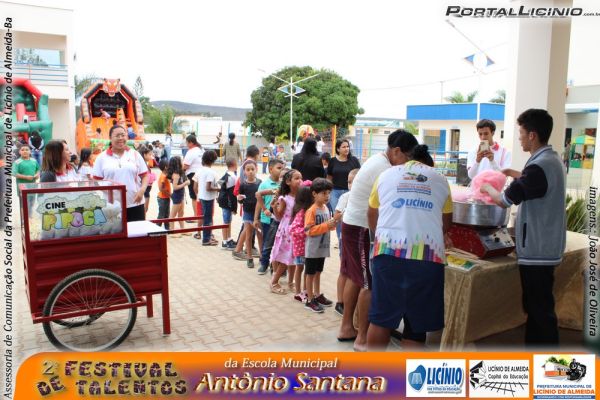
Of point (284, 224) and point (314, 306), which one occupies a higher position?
point (284, 224)

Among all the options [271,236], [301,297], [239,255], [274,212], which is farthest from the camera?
[239,255]

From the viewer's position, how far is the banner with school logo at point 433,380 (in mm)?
3084

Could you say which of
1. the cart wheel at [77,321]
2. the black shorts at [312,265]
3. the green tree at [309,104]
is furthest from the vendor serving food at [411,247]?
the green tree at [309,104]

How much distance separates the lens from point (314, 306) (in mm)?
5035

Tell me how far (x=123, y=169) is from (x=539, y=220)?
4.20m

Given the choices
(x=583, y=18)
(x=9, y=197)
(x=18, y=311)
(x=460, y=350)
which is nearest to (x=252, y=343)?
(x=460, y=350)

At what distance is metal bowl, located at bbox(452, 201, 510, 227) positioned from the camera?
11.5 ft

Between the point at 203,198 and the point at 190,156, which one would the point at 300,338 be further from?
the point at 190,156

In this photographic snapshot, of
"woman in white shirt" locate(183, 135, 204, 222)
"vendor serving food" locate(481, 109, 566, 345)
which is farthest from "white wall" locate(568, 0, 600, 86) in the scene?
"woman in white shirt" locate(183, 135, 204, 222)

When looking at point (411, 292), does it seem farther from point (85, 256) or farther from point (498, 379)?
point (85, 256)

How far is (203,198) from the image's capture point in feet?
25.7

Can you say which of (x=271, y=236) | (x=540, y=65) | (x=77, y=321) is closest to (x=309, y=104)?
(x=540, y=65)

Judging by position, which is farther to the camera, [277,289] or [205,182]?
[205,182]

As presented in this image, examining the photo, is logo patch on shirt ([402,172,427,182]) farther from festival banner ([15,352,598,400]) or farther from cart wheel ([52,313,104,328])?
cart wheel ([52,313,104,328])
